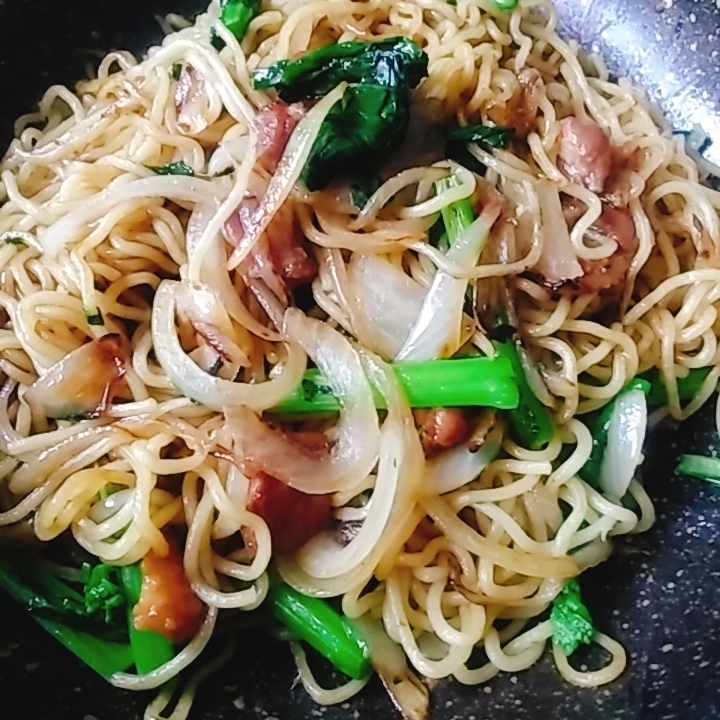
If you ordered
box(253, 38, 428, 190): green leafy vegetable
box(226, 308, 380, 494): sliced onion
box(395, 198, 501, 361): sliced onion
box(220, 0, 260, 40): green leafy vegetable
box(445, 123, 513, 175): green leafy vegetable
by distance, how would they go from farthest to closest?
box(220, 0, 260, 40): green leafy vegetable → box(445, 123, 513, 175): green leafy vegetable → box(253, 38, 428, 190): green leafy vegetable → box(395, 198, 501, 361): sliced onion → box(226, 308, 380, 494): sliced onion

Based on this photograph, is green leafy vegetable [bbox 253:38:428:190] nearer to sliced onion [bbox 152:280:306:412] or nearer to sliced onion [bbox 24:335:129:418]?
sliced onion [bbox 152:280:306:412]

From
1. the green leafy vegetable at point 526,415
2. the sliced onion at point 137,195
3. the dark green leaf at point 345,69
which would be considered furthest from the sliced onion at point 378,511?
the dark green leaf at point 345,69

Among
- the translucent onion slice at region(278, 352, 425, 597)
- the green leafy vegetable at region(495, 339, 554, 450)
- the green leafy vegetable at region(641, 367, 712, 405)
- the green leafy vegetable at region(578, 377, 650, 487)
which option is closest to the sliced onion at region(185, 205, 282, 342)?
the translucent onion slice at region(278, 352, 425, 597)

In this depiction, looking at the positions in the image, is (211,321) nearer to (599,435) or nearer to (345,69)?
(345,69)

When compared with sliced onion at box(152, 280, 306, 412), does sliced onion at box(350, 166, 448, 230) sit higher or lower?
higher

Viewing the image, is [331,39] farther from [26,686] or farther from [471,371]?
[26,686]

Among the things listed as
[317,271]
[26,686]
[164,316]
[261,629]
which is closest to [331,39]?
[317,271]

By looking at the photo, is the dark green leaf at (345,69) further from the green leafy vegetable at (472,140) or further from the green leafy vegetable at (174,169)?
the green leafy vegetable at (174,169)
